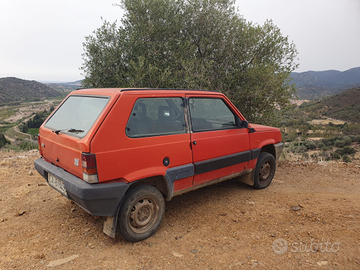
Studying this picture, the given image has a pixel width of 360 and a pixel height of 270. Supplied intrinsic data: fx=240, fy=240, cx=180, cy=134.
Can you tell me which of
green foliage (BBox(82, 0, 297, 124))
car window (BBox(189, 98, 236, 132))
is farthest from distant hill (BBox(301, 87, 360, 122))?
car window (BBox(189, 98, 236, 132))

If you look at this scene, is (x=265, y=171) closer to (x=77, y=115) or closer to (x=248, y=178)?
(x=248, y=178)

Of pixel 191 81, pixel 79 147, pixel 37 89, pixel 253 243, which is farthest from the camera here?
pixel 37 89

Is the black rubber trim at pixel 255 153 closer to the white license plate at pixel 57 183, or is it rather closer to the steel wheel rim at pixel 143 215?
the steel wheel rim at pixel 143 215

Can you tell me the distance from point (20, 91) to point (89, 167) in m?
81.2

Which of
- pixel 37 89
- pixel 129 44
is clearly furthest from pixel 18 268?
pixel 37 89

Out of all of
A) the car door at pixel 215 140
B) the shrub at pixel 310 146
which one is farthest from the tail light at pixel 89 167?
the shrub at pixel 310 146

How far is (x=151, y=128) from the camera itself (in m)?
2.86

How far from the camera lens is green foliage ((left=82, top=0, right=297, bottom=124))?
25.3ft

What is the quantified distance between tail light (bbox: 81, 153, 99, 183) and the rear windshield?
283 millimetres

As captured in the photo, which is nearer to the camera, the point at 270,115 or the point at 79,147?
the point at 79,147

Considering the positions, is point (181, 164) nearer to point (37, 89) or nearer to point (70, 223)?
point (70, 223)

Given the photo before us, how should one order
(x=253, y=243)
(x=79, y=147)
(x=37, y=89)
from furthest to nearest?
(x=37, y=89) < (x=253, y=243) < (x=79, y=147)

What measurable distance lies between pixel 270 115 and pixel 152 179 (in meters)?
6.79

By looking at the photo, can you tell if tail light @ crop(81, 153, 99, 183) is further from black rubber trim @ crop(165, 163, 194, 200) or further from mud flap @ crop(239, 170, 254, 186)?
mud flap @ crop(239, 170, 254, 186)
